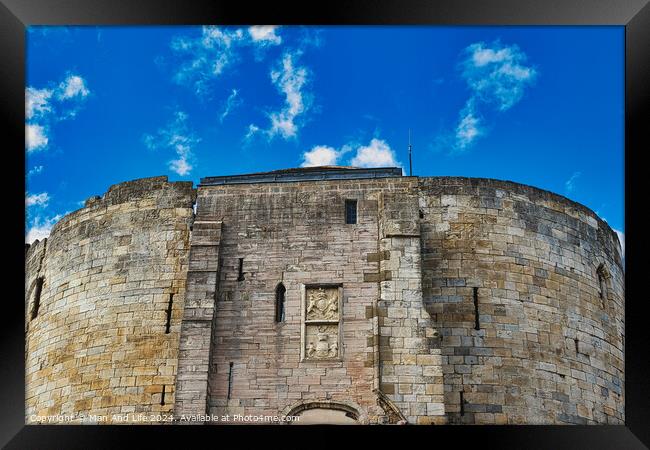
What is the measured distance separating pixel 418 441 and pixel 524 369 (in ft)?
26.4

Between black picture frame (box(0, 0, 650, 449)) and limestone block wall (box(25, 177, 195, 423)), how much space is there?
7.05 meters

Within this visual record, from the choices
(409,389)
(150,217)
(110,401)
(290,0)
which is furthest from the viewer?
(150,217)

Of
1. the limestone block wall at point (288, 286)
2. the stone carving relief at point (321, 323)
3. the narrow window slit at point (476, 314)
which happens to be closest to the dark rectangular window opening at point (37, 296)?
the limestone block wall at point (288, 286)

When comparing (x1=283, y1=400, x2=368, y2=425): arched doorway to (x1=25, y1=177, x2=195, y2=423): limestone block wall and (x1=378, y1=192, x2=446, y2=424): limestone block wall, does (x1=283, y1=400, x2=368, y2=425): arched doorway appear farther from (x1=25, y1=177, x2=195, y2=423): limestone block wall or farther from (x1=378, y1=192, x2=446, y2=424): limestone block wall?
(x1=25, y1=177, x2=195, y2=423): limestone block wall

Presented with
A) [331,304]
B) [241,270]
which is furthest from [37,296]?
[331,304]

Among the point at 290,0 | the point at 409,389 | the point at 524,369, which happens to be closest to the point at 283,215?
the point at 409,389

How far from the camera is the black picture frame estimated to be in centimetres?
1378

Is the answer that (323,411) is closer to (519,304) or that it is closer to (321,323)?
(321,323)

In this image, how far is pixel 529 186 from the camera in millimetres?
23281

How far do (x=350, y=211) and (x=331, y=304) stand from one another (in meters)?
2.43

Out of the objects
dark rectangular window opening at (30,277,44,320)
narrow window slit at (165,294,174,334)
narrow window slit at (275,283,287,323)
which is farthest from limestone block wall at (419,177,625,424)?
dark rectangular window opening at (30,277,44,320)

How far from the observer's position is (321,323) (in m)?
20.9

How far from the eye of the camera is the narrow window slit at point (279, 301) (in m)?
21.2
